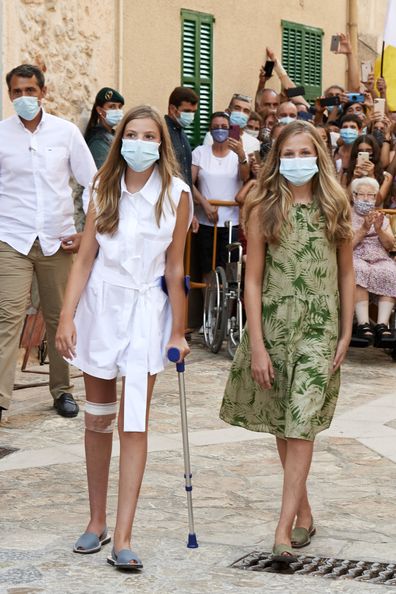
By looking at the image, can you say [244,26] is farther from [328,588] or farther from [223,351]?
[328,588]

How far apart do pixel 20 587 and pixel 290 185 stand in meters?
2.02

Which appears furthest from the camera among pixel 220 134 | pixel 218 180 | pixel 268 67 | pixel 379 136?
pixel 268 67

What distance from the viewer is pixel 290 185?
6176mm

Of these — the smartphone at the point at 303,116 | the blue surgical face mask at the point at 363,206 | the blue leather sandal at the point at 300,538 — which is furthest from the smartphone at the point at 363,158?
the blue leather sandal at the point at 300,538

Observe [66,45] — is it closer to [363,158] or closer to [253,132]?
[253,132]

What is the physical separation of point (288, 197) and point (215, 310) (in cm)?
668

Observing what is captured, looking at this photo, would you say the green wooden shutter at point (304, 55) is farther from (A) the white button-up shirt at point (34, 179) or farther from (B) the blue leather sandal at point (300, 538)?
(B) the blue leather sandal at point (300, 538)

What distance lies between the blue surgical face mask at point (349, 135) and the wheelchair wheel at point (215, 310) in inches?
83.1

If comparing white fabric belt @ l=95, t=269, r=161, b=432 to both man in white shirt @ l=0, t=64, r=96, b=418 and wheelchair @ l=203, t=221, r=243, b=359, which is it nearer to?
man in white shirt @ l=0, t=64, r=96, b=418

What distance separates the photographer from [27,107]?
8.87m

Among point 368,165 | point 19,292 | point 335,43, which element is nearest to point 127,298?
point 19,292

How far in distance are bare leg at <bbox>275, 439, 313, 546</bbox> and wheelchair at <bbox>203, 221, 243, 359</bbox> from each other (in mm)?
6118

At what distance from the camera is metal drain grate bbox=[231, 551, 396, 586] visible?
573cm

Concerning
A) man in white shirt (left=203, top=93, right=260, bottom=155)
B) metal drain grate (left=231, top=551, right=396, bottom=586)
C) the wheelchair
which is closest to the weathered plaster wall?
man in white shirt (left=203, top=93, right=260, bottom=155)
